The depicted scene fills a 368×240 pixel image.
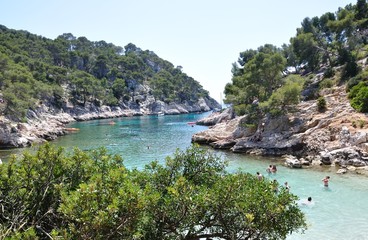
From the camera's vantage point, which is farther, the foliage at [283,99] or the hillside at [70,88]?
the hillside at [70,88]

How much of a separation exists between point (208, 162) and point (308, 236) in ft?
31.4

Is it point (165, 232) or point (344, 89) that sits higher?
point (344, 89)

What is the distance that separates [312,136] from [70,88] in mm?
103450

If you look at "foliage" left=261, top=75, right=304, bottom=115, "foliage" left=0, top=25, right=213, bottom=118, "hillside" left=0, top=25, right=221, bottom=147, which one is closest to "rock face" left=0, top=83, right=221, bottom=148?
"hillside" left=0, top=25, right=221, bottom=147

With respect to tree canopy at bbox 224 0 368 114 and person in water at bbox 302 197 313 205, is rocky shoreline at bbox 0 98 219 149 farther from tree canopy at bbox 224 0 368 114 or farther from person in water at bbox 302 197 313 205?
person in water at bbox 302 197 313 205

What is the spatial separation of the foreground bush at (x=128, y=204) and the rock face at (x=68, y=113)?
46577mm

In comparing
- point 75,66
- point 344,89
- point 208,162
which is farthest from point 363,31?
point 75,66

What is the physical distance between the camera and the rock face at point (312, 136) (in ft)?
108

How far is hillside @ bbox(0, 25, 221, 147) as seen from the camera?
63875 millimetres

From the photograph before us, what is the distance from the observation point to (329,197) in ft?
77.2

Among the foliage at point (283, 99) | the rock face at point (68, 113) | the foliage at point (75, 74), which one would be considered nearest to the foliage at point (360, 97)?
the foliage at point (283, 99)

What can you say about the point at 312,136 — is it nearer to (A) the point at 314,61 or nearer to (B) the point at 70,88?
(A) the point at 314,61

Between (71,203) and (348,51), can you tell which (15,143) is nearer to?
(71,203)

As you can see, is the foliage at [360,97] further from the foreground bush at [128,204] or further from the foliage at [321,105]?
the foreground bush at [128,204]
